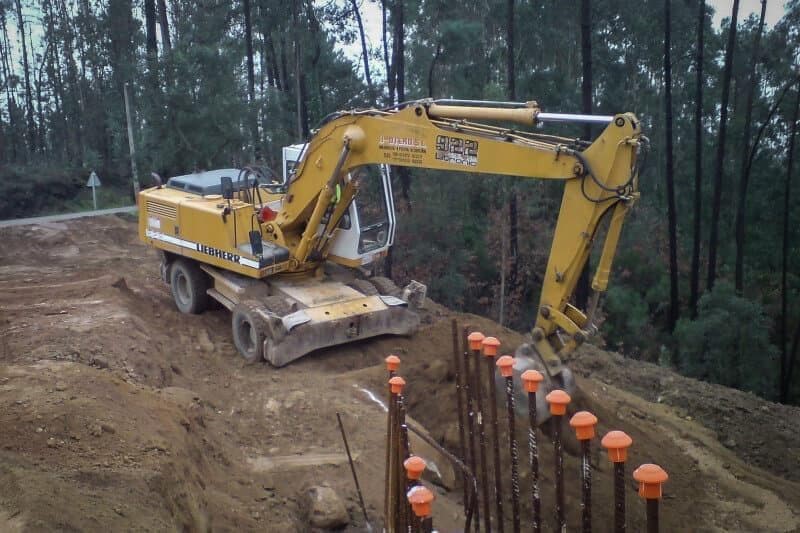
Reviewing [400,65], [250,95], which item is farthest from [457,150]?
[250,95]

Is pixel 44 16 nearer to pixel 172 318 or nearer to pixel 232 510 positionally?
pixel 172 318

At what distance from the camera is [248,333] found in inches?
419

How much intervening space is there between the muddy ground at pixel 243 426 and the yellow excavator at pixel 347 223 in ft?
1.80

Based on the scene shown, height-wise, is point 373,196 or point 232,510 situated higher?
point 373,196

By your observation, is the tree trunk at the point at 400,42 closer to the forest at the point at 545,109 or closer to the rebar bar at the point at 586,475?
the forest at the point at 545,109

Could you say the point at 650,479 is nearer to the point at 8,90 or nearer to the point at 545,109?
the point at 545,109

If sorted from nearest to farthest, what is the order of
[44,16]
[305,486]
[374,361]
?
[305,486]
[374,361]
[44,16]

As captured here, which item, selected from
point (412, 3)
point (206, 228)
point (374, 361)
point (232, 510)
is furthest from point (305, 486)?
point (412, 3)

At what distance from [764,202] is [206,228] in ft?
63.8

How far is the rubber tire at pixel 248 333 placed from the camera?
401 inches

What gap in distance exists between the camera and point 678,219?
27.2 m

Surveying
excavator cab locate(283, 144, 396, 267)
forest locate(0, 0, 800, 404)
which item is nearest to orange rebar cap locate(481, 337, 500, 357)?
excavator cab locate(283, 144, 396, 267)

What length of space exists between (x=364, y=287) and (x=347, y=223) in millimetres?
985

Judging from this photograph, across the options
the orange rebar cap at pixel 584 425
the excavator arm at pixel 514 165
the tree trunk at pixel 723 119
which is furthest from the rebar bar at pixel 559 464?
the tree trunk at pixel 723 119
